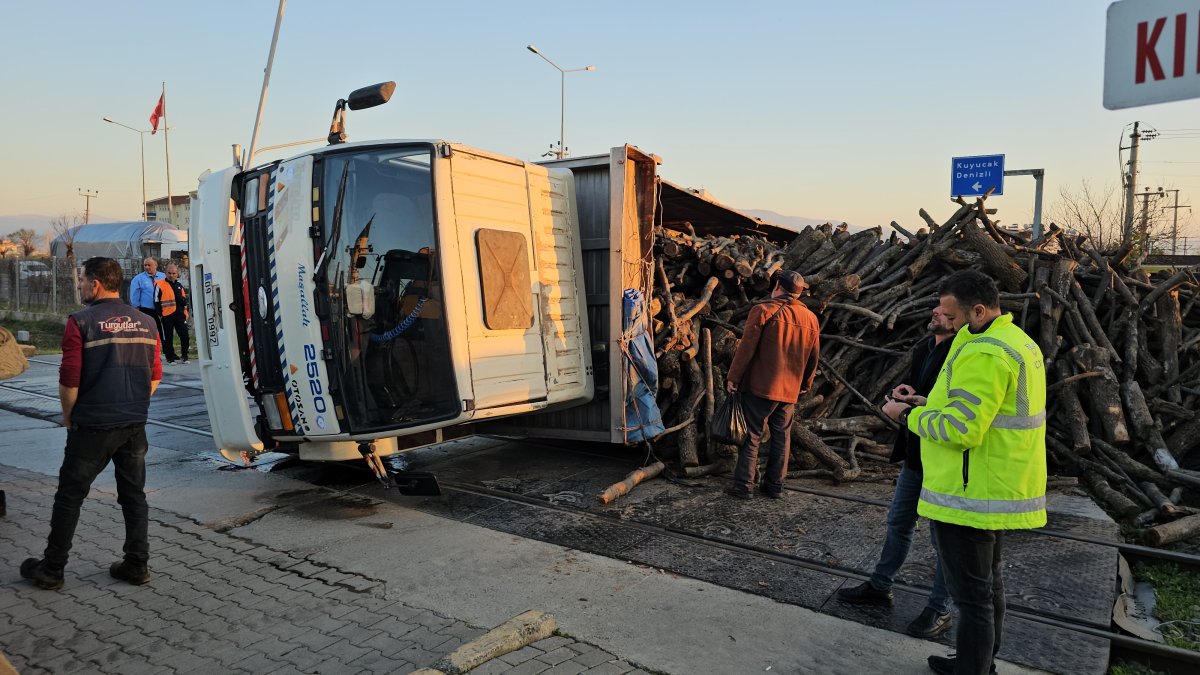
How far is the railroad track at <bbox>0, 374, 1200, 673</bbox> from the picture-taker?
12.7 feet

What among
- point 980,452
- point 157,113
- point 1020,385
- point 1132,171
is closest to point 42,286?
point 157,113

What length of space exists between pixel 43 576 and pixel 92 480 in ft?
1.96

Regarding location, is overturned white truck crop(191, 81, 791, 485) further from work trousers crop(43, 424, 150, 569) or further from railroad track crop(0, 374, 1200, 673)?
work trousers crop(43, 424, 150, 569)

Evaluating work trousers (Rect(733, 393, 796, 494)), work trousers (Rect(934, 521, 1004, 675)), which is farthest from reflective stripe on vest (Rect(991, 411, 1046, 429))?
work trousers (Rect(733, 393, 796, 494))

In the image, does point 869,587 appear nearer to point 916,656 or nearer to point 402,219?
point 916,656

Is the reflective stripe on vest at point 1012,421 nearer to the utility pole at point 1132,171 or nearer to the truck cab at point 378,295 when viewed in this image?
the truck cab at point 378,295

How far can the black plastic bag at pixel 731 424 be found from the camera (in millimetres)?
6453

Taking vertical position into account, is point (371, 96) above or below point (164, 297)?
above

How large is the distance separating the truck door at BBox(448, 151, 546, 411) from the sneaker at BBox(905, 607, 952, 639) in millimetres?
3291

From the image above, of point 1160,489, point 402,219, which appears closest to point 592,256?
point 402,219

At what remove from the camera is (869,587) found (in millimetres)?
4344

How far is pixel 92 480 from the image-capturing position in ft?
15.2

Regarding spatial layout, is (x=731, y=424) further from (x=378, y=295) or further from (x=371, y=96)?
(x=371, y=96)

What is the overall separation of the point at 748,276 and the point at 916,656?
16.1ft
